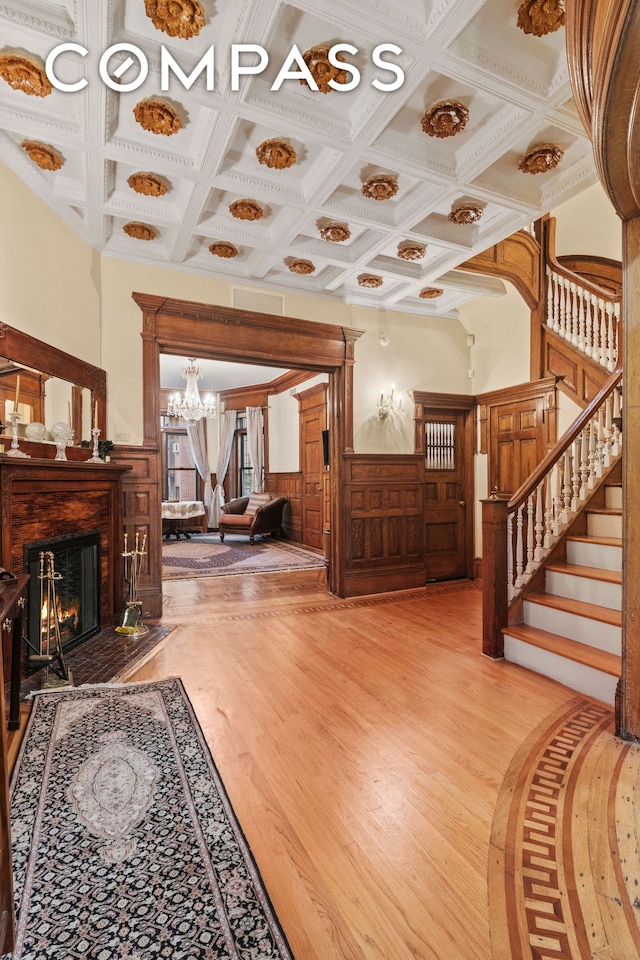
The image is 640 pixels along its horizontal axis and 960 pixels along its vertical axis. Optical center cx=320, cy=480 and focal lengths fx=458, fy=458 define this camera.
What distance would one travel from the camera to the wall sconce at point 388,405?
555cm

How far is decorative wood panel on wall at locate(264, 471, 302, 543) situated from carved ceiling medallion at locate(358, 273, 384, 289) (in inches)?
183

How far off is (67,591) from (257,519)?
18.0ft

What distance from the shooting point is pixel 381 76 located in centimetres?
244

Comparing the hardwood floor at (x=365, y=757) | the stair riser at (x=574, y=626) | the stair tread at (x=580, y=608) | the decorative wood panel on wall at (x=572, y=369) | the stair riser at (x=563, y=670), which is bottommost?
the hardwood floor at (x=365, y=757)

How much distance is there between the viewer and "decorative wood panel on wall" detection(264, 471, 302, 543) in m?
9.17

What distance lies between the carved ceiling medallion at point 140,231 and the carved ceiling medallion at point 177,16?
6.15 feet

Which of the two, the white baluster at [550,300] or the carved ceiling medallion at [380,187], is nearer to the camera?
the carved ceiling medallion at [380,187]

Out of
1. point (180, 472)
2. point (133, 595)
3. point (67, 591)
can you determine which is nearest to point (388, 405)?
point (133, 595)

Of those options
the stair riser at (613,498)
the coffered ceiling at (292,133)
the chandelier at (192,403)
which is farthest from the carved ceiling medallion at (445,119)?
the chandelier at (192,403)

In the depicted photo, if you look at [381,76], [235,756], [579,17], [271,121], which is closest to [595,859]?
[235,756]

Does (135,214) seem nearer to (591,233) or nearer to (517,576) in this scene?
(517,576)

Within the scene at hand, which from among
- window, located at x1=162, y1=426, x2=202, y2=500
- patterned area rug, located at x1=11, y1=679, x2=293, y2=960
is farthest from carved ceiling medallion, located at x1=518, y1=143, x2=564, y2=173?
window, located at x1=162, y1=426, x2=202, y2=500

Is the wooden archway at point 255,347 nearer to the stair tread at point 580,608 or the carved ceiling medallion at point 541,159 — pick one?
the stair tread at point 580,608

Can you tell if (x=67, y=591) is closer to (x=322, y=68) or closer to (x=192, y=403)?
(x=322, y=68)
